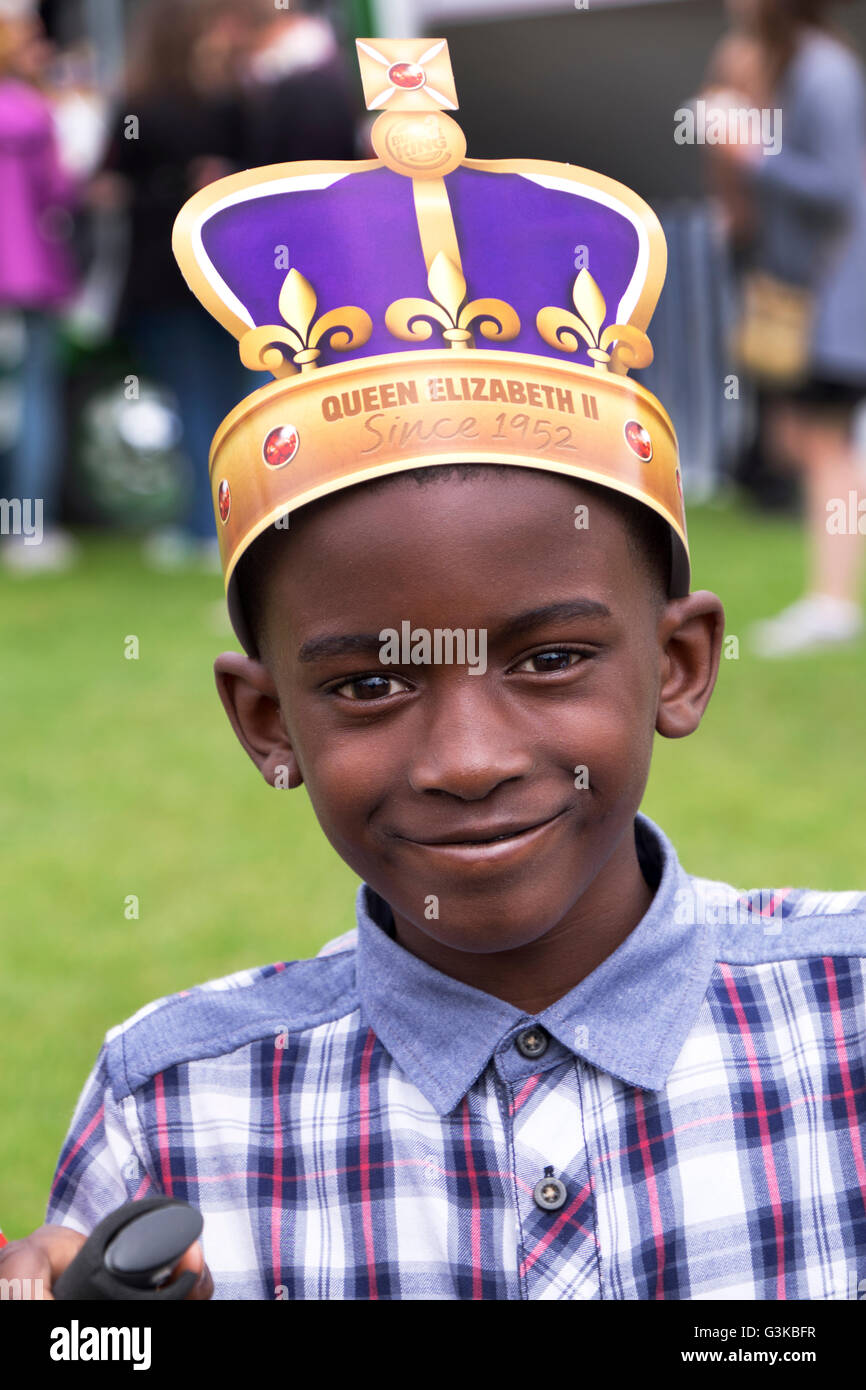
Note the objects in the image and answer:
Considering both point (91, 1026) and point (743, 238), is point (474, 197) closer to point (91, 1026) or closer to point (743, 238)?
point (91, 1026)

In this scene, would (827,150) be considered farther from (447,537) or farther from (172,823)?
(447,537)

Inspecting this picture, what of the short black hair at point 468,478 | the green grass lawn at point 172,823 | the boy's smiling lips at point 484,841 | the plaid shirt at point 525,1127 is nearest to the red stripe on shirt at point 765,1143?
the plaid shirt at point 525,1127

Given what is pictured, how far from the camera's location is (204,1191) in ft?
5.88

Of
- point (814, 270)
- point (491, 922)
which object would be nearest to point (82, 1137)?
point (491, 922)

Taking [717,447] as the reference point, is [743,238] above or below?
below

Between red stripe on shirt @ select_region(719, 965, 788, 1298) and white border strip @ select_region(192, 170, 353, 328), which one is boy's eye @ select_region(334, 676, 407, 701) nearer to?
white border strip @ select_region(192, 170, 353, 328)

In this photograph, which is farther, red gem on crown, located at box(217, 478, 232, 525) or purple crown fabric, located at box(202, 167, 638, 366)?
red gem on crown, located at box(217, 478, 232, 525)

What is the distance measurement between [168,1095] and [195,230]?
900mm

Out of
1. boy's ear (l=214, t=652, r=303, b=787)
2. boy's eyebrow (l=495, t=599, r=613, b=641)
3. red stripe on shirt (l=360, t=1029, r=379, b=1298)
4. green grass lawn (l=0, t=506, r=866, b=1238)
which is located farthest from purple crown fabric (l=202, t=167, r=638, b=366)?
green grass lawn (l=0, t=506, r=866, b=1238)

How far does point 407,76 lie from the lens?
1.67 m

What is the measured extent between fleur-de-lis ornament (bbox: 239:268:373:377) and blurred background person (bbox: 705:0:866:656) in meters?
4.40

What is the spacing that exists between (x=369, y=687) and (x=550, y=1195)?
1.76 ft

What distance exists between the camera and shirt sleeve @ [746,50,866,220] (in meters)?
5.63
